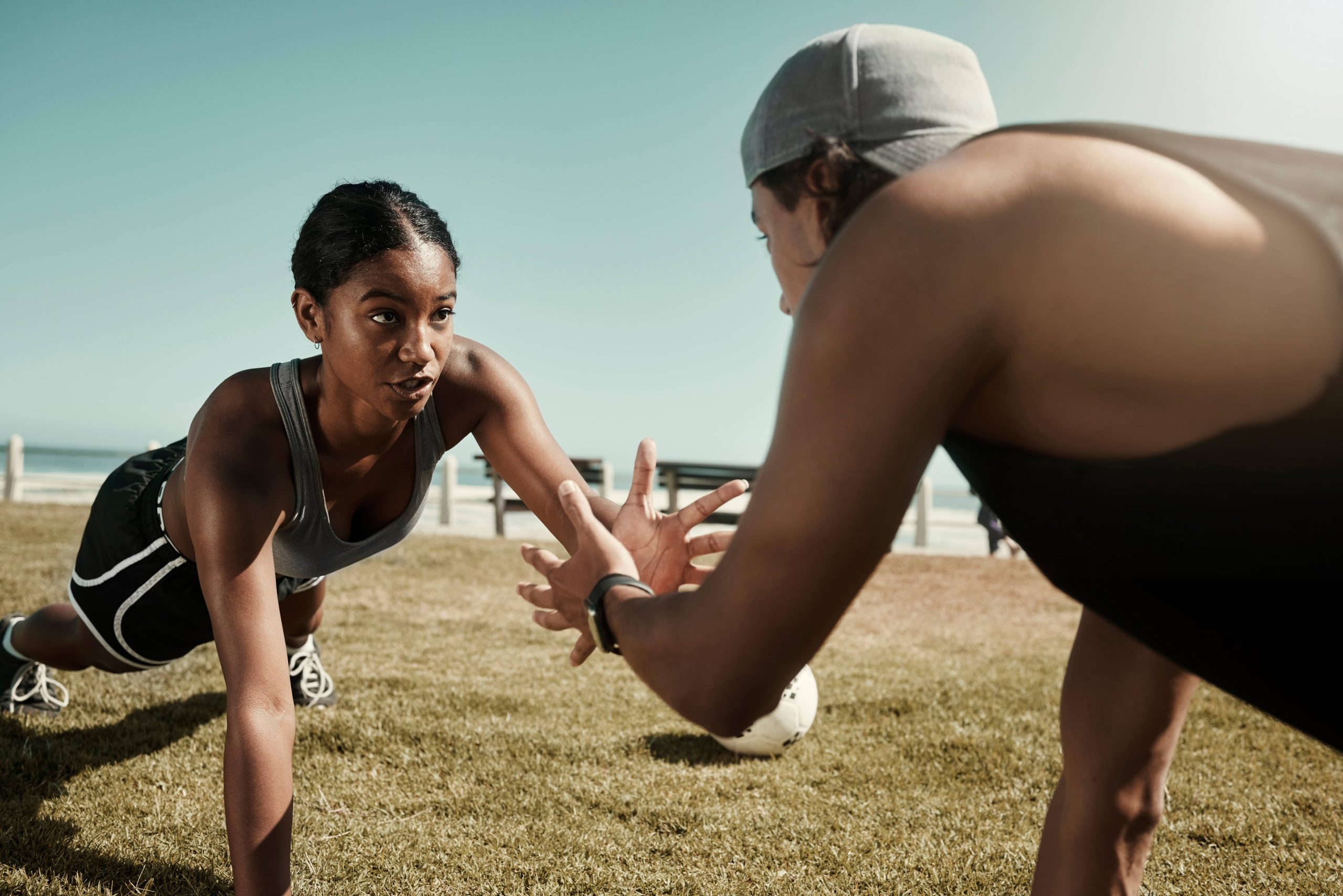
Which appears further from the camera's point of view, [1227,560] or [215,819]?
[215,819]

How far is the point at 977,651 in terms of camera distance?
7141 millimetres

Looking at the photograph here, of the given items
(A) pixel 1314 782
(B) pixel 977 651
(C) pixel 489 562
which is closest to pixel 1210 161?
(A) pixel 1314 782

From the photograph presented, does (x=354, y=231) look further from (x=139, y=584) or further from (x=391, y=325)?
(x=139, y=584)

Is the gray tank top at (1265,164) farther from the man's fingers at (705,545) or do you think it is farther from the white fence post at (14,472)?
the white fence post at (14,472)

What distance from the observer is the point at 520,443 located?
340 centimetres

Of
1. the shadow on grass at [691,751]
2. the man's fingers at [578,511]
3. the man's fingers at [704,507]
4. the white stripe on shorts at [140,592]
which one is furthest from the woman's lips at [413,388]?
the shadow on grass at [691,751]

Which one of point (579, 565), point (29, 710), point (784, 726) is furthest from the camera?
point (29, 710)

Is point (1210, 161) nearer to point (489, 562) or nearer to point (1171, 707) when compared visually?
point (1171, 707)

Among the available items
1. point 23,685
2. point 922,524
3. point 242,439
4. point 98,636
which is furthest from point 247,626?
point 922,524

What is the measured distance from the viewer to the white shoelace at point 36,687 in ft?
14.5

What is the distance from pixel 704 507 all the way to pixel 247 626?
1.30 meters

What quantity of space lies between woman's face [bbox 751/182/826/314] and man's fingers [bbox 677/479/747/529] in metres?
0.84

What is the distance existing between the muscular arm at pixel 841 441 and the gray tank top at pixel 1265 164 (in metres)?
0.27

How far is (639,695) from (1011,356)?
4.30 m
